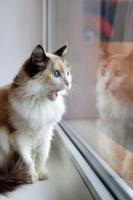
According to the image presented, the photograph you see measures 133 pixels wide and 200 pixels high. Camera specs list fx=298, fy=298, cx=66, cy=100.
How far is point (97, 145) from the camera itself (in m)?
1.21

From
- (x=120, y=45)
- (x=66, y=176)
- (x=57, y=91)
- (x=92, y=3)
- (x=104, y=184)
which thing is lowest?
(x=66, y=176)

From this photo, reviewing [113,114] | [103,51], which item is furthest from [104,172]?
[103,51]

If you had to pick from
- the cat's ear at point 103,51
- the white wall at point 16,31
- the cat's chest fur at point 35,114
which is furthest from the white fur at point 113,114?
the white wall at point 16,31

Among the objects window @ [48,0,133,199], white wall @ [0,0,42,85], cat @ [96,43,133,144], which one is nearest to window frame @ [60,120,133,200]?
window @ [48,0,133,199]

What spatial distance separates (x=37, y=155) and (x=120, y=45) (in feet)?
1.67

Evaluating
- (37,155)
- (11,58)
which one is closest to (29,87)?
(37,155)

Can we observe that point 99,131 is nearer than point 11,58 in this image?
Yes

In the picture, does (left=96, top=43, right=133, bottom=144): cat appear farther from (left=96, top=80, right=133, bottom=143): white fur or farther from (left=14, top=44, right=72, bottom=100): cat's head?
(left=14, top=44, right=72, bottom=100): cat's head

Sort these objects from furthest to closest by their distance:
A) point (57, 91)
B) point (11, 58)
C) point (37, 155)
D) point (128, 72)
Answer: point (11, 58)
point (37, 155)
point (57, 91)
point (128, 72)

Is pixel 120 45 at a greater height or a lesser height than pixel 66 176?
greater

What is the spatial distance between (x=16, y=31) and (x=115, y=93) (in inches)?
43.5

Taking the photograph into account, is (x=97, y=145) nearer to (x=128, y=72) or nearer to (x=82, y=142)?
(x=82, y=142)

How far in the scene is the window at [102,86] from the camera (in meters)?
0.92

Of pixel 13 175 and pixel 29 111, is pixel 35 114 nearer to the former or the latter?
pixel 29 111
